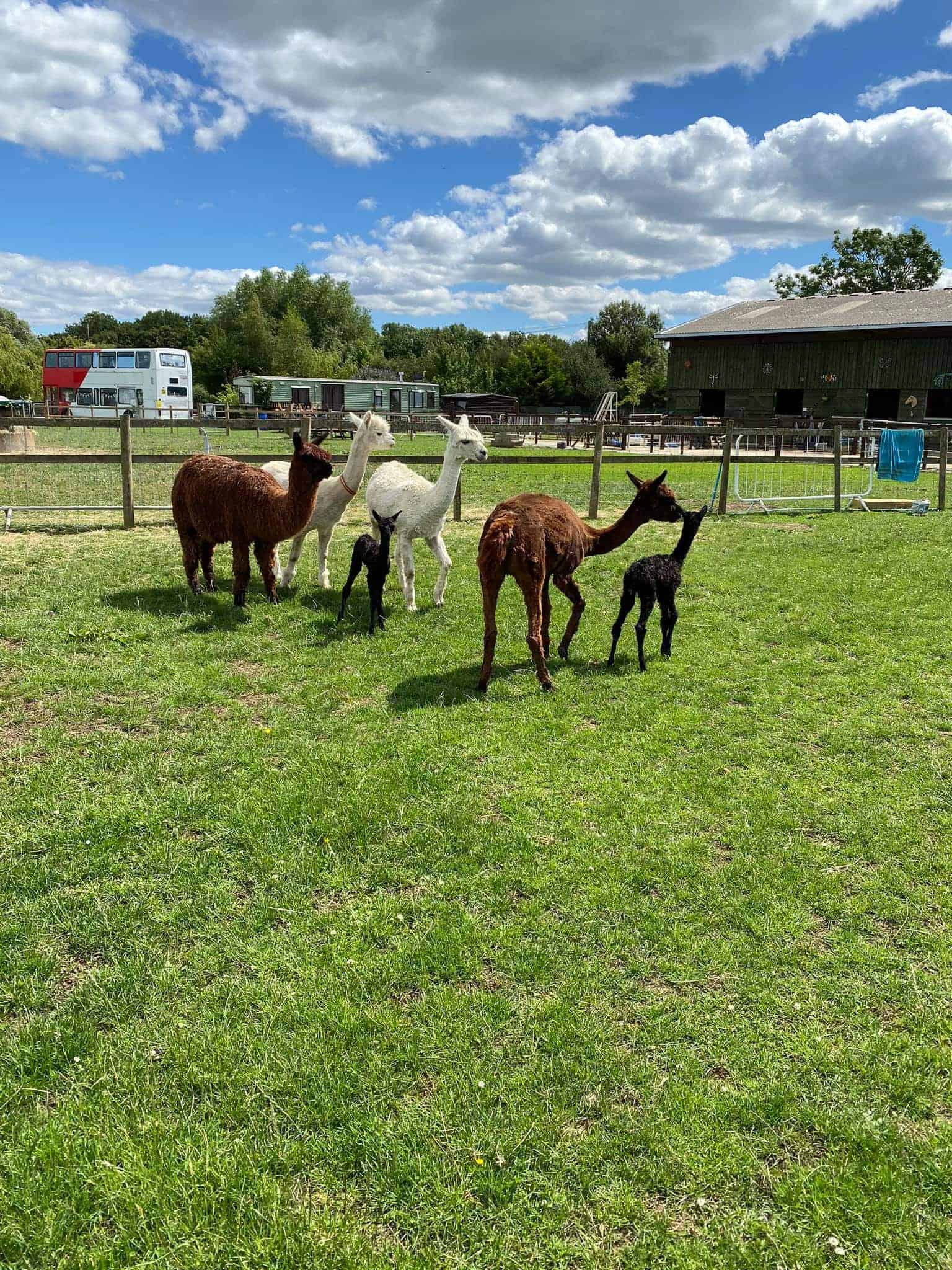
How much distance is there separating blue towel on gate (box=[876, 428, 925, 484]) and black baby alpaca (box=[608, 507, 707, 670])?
11.7 meters

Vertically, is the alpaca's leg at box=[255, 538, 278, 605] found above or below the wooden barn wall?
below

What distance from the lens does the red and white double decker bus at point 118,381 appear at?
153 ft

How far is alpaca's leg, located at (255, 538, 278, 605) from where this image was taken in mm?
7930

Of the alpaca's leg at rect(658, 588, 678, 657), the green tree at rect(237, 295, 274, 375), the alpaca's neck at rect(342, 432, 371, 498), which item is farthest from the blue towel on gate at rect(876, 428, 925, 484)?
the green tree at rect(237, 295, 274, 375)

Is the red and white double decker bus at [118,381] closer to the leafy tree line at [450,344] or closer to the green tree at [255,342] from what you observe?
the leafy tree line at [450,344]

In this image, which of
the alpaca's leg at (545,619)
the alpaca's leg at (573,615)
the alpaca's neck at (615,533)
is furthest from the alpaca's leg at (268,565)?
the alpaca's neck at (615,533)

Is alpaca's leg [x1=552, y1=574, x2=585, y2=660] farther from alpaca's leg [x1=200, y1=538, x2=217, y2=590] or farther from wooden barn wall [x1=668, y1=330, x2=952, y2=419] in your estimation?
wooden barn wall [x1=668, y1=330, x2=952, y2=419]

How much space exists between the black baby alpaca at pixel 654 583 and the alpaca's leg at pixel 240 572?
3.63m

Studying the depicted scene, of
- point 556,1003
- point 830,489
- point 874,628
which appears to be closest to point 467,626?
point 874,628

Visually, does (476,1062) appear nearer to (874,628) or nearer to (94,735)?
(94,735)

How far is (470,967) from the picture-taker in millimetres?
3234

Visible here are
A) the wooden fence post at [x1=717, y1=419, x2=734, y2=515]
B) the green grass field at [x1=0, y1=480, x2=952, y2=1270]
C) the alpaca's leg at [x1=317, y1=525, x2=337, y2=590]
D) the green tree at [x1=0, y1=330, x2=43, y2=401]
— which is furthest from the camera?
the green tree at [x1=0, y1=330, x2=43, y2=401]

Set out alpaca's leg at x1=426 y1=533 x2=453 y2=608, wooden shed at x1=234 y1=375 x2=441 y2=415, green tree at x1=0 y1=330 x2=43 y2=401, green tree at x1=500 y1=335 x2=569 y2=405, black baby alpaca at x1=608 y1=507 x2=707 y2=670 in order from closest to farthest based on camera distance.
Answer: black baby alpaca at x1=608 y1=507 x2=707 y2=670 → alpaca's leg at x1=426 y1=533 x2=453 y2=608 → green tree at x1=0 y1=330 x2=43 y2=401 → wooden shed at x1=234 y1=375 x2=441 y2=415 → green tree at x1=500 y1=335 x2=569 y2=405

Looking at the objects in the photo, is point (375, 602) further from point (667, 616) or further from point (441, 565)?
point (667, 616)
